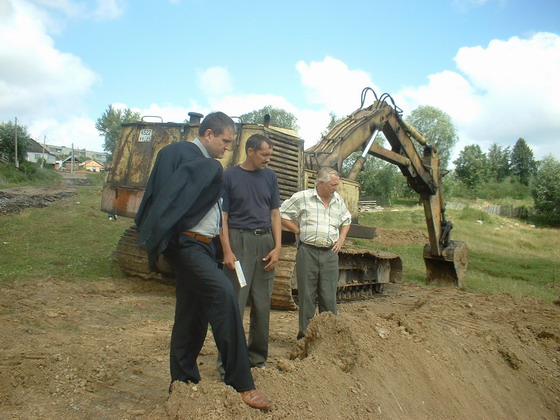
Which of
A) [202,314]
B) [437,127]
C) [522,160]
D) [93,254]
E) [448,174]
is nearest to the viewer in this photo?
[202,314]

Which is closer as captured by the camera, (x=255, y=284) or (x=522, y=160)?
(x=255, y=284)

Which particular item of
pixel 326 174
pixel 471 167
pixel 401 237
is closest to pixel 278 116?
pixel 471 167

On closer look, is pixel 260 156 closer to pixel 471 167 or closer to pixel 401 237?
pixel 401 237

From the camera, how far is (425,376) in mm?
4180

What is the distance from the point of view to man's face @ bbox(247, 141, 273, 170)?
421cm

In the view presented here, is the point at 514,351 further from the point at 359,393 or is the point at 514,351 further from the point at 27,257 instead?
the point at 27,257

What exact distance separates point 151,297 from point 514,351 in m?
4.65

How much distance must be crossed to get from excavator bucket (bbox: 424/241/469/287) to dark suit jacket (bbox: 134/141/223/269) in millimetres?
8503

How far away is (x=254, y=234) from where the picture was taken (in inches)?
166

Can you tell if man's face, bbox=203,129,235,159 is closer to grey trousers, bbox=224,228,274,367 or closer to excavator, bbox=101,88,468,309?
grey trousers, bbox=224,228,274,367

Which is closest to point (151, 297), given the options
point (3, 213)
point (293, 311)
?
point (293, 311)

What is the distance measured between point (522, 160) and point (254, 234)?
77.0 metres

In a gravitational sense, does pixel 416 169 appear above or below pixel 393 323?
above

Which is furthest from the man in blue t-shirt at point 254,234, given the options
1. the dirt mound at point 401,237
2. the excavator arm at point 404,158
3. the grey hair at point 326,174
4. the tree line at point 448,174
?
the tree line at point 448,174
